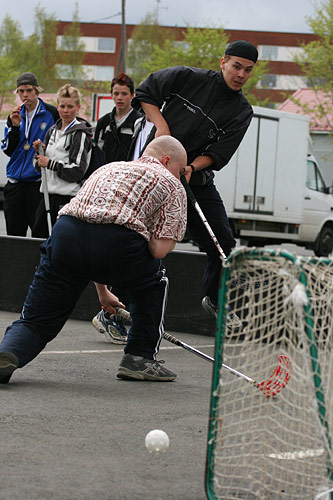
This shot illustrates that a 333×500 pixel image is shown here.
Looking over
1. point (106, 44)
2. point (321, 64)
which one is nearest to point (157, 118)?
point (321, 64)

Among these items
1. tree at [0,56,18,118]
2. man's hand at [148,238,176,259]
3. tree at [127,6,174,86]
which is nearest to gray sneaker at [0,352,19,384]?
man's hand at [148,238,176,259]

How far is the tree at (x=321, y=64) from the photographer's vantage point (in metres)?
33.4

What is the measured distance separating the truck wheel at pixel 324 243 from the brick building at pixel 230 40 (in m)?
54.5

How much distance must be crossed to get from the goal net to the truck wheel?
54.0 feet

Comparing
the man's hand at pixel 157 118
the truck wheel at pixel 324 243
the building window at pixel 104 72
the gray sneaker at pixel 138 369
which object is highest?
the building window at pixel 104 72

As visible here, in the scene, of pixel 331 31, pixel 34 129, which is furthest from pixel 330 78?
pixel 34 129

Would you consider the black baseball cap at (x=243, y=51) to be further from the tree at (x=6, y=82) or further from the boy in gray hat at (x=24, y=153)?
the tree at (x=6, y=82)

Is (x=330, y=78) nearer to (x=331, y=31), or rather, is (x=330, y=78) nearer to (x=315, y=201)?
(x=331, y=31)

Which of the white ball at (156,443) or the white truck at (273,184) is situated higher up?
the white truck at (273,184)

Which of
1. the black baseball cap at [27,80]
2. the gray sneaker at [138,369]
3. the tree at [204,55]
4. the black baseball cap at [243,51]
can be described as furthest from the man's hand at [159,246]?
the tree at [204,55]

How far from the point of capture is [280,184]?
1908cm

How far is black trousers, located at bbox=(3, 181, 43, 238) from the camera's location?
8.79 metres

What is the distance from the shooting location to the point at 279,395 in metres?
3.47

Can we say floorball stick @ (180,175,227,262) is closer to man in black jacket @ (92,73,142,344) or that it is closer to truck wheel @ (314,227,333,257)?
man in black jacket @ (92,73,142,344)
